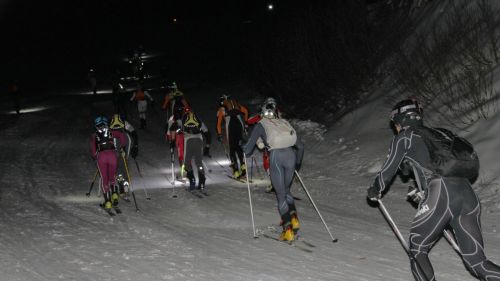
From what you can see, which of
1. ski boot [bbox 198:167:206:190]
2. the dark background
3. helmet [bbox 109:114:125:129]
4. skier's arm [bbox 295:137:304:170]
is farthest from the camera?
the dark background

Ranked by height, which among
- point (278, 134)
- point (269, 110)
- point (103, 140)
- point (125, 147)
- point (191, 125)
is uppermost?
point (269, 110)

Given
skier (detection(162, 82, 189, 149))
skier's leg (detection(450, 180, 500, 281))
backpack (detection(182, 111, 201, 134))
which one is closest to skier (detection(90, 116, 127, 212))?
backpack (detection(182, 111, 201, 134))

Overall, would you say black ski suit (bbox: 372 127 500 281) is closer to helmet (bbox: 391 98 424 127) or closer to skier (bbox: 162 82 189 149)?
helmet (bbox: 391 98 424 127)

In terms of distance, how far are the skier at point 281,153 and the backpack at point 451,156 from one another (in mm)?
3266

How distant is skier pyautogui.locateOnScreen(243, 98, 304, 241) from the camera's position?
30.5ft

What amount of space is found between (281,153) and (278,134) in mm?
275

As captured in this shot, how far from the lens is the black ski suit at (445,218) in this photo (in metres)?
6.10

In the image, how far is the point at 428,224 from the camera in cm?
616

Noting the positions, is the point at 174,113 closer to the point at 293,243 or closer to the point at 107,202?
the point at 107,202

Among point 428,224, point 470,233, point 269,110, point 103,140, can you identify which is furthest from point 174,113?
point 470,233

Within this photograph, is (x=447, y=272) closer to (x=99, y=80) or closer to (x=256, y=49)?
(x=256, y=49)

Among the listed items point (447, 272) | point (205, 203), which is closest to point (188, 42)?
point (205, 203)

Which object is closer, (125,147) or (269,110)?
(269,110)

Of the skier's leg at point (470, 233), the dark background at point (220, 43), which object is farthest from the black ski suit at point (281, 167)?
the dark background at point (220, 43)
